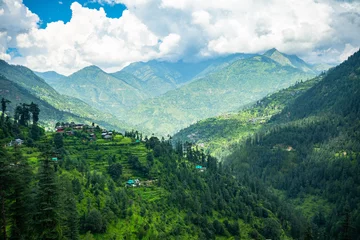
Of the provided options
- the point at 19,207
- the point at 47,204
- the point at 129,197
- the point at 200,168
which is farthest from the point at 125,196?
the point at 200,168

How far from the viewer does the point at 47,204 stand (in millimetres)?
45000

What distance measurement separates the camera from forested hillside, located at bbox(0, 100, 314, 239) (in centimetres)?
5075

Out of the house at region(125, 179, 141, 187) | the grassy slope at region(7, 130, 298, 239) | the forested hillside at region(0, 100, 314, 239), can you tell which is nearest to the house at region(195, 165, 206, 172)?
the forested hillside at region(0, 100, 314, 239)

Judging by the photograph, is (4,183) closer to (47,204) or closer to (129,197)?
(47,204)

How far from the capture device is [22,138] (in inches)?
5999

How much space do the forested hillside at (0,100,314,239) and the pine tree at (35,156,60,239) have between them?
0.46 ft

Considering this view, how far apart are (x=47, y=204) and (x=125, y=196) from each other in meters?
76.2

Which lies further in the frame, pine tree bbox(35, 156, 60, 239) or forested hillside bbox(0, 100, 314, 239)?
forested hillside bbox(0, 100, 314, 239)

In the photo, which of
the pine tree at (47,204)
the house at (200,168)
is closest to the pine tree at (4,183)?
the pine tree at (47,204)

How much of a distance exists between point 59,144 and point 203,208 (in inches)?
3127

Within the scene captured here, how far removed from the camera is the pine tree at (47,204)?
45.1 meters

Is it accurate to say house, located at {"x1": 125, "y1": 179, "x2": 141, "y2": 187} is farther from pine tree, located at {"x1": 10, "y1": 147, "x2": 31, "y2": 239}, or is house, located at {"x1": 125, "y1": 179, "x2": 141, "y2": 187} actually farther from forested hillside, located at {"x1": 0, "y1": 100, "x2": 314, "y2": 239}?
pine tree, located at {"x1": 10, "y1": 147, "x2": 31, "y2": 239}

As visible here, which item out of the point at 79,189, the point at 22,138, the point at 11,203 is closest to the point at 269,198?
the point at 79,189

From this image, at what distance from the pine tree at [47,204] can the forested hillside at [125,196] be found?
141 millimetres
